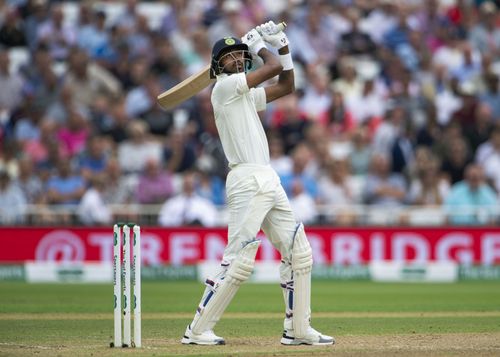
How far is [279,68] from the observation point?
6910mm

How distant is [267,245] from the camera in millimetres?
14219

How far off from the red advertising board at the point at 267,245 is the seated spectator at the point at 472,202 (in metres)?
0.15

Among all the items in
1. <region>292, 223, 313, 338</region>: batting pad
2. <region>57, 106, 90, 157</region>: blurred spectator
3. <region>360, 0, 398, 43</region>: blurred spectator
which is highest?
<region>360, 0, 398, 43</region>: blurred spectator

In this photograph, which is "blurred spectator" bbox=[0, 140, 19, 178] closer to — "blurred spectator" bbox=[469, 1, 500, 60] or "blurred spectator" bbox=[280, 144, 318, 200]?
"blurred spectator" bbox=[280, 144, 318, 200]

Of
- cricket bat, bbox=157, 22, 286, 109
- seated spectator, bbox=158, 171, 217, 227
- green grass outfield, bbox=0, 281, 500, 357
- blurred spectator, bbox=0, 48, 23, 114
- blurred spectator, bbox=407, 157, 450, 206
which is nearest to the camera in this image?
green grass outfield, bbox=0, 281, 500, 357

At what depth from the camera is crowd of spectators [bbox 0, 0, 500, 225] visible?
47.0ft

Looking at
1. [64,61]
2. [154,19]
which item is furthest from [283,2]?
[64,61]

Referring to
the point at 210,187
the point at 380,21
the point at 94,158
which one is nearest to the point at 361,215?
the point at 210,187

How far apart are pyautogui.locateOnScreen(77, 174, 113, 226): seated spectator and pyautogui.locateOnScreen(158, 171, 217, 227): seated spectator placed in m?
0.69

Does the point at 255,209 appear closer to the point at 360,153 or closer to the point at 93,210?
the point at 93,210

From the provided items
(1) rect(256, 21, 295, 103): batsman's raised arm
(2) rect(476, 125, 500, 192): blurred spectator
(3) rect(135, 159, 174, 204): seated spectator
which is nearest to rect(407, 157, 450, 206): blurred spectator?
(2) rect(476, 125, 500, 192): blurred spectator

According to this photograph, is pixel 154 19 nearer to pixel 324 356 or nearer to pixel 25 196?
pixel 25 196

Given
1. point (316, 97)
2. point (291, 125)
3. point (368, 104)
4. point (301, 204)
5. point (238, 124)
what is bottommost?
point (301, 204)

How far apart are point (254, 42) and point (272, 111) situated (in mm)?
8451
